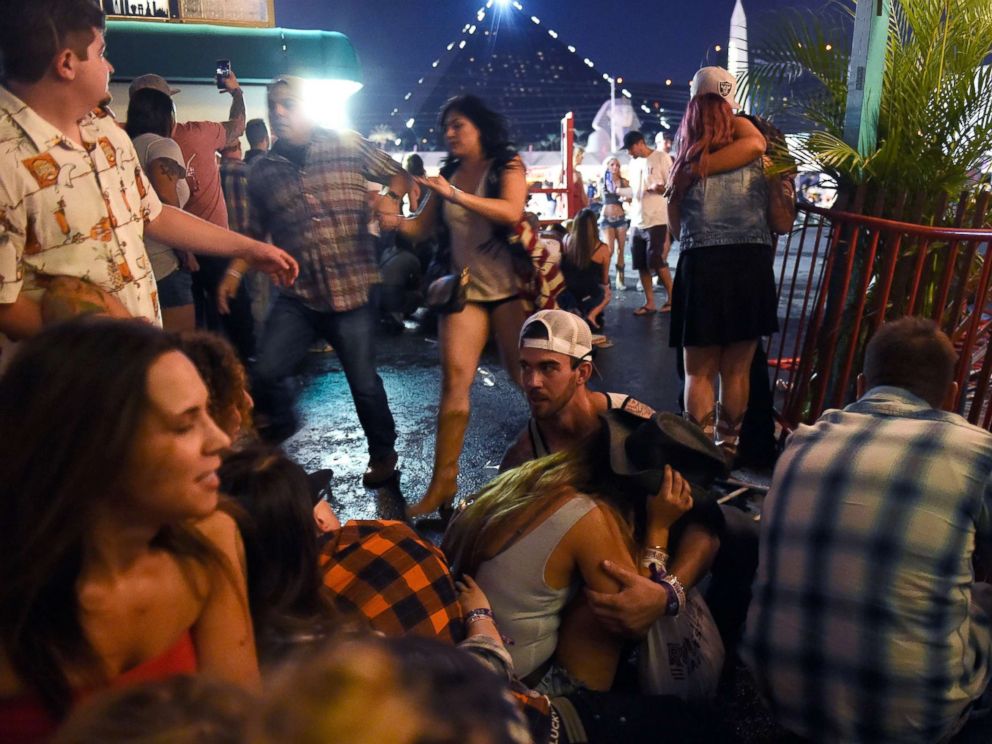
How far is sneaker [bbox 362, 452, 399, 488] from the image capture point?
14.2 feet

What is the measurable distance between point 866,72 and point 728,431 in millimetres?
2010

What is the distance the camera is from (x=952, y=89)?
4.27 meters

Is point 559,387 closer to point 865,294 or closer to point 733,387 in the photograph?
point 733,387

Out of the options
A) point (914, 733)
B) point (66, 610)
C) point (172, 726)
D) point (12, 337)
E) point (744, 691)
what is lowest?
point (744, 691)

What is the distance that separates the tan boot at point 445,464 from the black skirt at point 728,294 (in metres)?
1.30

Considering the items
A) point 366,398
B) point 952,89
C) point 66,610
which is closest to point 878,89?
point 952,89

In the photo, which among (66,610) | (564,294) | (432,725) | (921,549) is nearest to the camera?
(432,725)

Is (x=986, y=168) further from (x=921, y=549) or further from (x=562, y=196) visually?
(x=562, y=196)

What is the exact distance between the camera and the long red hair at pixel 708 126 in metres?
3.92

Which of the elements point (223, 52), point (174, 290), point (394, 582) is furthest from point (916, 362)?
point (223, 52)

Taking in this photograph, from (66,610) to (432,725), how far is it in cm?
99

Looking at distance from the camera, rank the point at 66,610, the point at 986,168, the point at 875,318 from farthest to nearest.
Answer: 1. the point at 986,168
2. the point at 875,318
3. the point at 66,610

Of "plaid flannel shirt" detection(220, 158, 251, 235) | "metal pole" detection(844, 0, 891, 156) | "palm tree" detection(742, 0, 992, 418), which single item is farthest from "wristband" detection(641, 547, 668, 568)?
"plaid flannel shirt" detection(220, 158, 251, 235)

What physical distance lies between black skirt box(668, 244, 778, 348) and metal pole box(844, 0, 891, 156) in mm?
883
